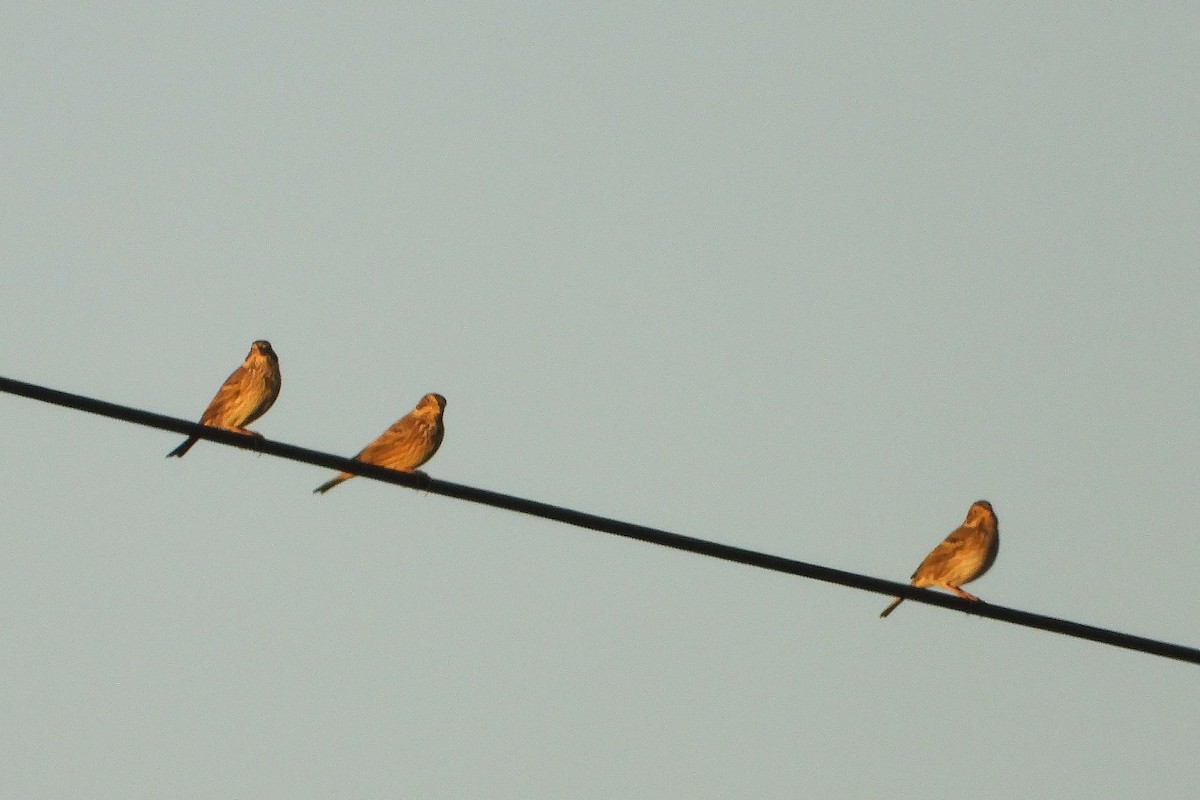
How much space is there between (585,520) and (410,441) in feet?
21.8

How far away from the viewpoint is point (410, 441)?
1428 cm

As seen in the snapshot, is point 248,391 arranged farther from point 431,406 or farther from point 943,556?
point 943,556

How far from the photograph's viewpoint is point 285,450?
25.8ft

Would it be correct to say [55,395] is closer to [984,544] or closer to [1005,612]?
[1005,612]

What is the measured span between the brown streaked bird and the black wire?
271 inches

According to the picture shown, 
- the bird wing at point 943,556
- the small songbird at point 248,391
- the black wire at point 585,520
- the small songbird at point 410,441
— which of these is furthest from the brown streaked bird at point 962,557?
the black wire at point 585,520

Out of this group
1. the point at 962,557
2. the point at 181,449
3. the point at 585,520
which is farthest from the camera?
the point at 962,557

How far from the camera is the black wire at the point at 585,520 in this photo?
7.34 m

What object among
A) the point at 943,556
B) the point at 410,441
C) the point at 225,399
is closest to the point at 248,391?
the point at 225,399

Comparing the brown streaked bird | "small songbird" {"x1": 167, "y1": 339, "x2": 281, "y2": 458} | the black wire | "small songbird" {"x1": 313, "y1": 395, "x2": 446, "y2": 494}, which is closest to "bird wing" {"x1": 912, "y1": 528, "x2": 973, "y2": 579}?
the brown streaked bird

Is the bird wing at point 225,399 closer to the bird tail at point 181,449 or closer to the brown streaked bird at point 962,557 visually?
the bird tail at point 181,449

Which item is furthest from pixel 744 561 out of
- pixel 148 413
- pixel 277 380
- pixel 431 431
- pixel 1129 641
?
pixel 277 380

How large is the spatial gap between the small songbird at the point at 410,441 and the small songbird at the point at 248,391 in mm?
968

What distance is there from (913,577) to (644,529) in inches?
317
